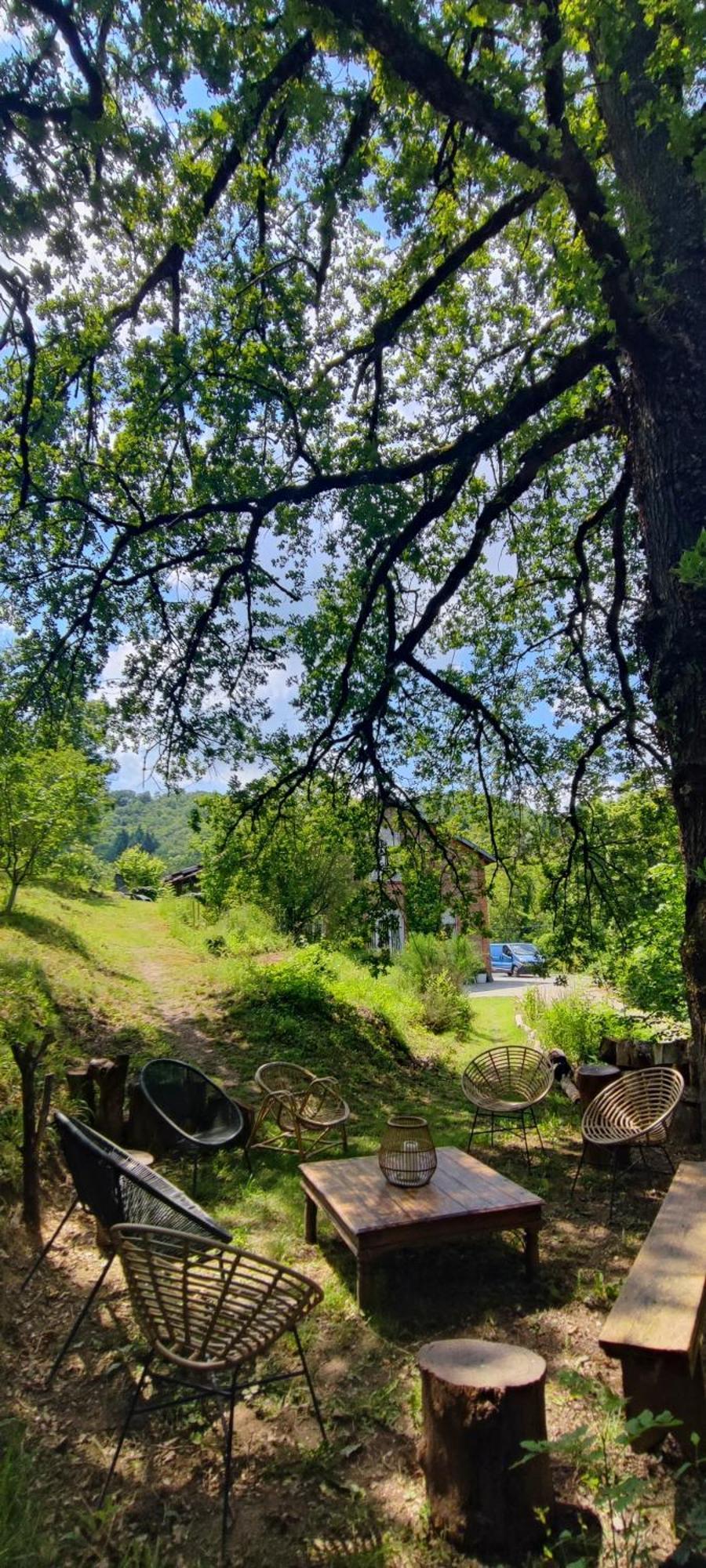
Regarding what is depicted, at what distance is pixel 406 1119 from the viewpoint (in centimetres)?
436

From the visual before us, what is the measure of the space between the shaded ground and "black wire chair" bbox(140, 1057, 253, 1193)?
33 centimetres

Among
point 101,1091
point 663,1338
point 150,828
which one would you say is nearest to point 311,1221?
point 101,1091

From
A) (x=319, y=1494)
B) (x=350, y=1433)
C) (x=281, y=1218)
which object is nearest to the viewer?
(x=319, y=1494)

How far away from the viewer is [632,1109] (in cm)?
557

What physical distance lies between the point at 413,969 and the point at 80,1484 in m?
12.4

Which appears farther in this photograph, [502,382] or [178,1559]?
[502,382]

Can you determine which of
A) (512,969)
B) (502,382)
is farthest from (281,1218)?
(512,969)

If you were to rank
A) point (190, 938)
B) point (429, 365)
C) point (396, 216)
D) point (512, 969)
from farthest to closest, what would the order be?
point (512, 969) < point (190, 938) < point (429, 365) < point (396, 216)

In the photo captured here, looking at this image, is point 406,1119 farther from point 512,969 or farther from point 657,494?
point 512,969

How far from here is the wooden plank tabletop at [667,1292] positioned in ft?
7.80

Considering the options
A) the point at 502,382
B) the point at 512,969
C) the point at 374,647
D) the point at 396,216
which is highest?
the point at 396,216

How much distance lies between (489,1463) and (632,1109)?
12.2ft

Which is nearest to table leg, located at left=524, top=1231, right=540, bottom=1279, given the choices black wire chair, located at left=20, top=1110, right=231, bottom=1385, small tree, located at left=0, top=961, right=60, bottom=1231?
black wire chair, located at left=20, top=1110, right=231, bottom=1385

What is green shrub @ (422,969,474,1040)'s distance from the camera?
43.3 ft
